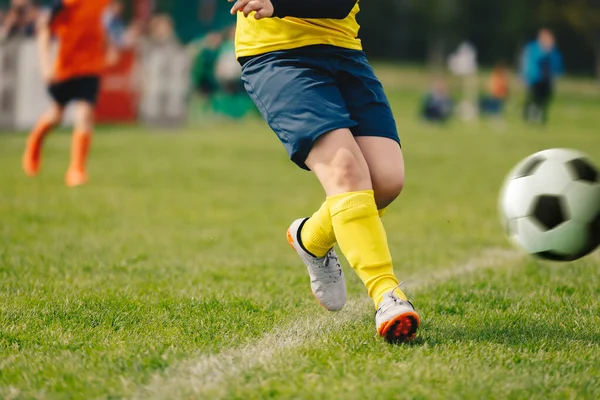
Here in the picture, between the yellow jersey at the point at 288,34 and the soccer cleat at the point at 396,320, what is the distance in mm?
1094

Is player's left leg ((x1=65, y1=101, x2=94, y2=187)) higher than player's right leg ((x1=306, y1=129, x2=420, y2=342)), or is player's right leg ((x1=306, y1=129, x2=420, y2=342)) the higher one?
player's right leg ((x1=306, y1=129, x2=420, y2=342))

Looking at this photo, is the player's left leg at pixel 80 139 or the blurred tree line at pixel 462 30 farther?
the blurred tree line at pixel 462 30

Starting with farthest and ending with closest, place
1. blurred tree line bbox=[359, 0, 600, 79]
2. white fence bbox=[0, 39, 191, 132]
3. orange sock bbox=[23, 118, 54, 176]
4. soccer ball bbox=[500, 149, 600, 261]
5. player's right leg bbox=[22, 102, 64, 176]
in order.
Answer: blurred tree line bbox=[359, 0, 600, 79] < white fence bbox=[0, 39, 191, 132] < orange sock bbox=[23, 118, 54, 176] < player's right leg bbox=[22, 102, 64, 176] < soccer ball bbox=[500, 149, 600, 261]

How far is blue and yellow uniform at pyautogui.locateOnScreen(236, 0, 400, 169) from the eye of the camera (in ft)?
10.7

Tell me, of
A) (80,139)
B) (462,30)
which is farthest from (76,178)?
(462,30)

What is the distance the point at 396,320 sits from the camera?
9.94 feet

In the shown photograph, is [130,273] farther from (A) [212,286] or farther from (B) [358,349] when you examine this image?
(B) [358,349]

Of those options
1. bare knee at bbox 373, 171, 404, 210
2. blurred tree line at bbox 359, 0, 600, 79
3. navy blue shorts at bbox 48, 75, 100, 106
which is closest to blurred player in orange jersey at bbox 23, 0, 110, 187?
navy blue shorts at bbox 48, 75, 100, 106

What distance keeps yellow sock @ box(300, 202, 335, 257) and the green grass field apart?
0.31 m

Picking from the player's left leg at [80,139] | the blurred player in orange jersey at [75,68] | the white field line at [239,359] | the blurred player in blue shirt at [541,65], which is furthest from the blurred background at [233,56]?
the white field line at [239,359]

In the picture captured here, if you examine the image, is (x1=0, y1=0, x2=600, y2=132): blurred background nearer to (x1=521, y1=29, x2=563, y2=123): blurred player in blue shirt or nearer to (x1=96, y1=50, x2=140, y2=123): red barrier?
(x1=96, y1=50, x2=140, y2=123): red barrier

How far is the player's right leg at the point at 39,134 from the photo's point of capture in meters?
8.84

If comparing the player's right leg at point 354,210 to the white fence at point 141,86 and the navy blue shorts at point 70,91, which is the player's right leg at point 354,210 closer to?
the navy blue shorts at point 70,91

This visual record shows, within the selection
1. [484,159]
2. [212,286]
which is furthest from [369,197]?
[484,159]
